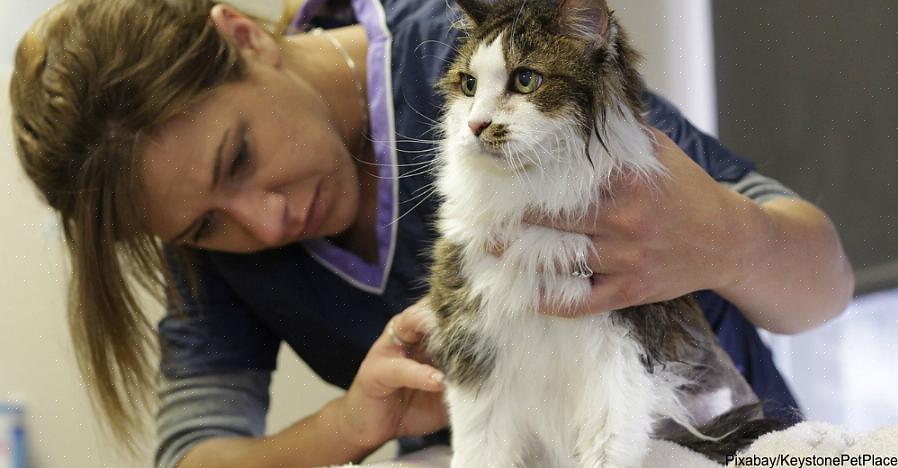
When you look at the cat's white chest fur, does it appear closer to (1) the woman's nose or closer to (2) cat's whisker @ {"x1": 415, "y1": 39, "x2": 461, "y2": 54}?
(2) cat's whisker @ {"x1": 415, "y1": 39, "x2": 461, "y2": 54}

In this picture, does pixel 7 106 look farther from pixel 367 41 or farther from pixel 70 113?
pixel 367 41

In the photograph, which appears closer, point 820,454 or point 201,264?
point 820,454

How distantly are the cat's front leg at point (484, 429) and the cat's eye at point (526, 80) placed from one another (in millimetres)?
239

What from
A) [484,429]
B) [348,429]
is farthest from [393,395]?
[484,429]

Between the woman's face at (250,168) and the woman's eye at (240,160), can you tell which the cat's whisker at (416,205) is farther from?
the woman's eye at (240,160)

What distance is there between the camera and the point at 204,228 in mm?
749

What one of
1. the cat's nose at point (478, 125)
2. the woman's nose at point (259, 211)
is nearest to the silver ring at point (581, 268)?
the cat's nose at point (478, 125)

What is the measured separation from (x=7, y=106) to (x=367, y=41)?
1.16ft

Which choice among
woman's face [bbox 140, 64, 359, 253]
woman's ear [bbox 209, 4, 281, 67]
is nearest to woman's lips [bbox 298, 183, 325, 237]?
woman's face [bbox 140, 64, 359, 253]

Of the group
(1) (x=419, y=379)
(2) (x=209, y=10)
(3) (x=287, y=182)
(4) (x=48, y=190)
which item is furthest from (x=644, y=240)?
(4) (x=48, y=190)

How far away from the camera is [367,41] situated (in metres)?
0.78

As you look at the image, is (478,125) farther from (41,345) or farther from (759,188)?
(41,345)

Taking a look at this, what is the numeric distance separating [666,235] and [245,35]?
432mm

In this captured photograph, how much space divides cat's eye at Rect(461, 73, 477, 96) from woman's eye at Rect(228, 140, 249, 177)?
254mm
